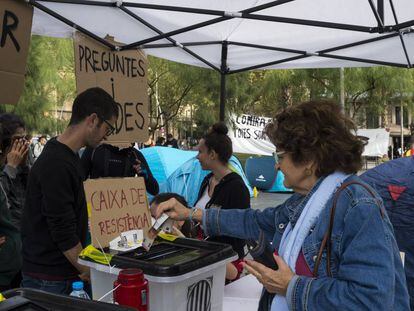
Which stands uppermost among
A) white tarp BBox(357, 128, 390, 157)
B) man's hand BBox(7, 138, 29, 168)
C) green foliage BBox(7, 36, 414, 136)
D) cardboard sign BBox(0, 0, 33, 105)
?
green foliage BBox(7, 36, 414, 136)

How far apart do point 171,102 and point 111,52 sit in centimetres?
2271

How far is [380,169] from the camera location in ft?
8.49

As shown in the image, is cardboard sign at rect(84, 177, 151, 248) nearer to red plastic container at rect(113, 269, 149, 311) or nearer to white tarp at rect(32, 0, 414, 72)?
red plastic container at rect(113, 269, 149, 311)

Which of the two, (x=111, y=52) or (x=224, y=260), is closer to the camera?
(x=224, y=260)

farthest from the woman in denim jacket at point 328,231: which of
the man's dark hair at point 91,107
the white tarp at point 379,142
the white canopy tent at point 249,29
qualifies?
the white tarp at point 379,142

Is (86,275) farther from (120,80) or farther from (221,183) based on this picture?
(120,80)

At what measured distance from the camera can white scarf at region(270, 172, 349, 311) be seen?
4.84 feet

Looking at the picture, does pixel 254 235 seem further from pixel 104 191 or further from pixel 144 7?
pixel 144 7

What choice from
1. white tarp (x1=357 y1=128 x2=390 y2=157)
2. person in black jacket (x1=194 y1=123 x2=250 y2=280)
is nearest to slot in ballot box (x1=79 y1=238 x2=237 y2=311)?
person in black jacket (x1=194 y1=123 x2=250 y2=280)

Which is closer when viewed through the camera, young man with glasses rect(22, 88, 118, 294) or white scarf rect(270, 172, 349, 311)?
white scarf rect(270, 172, 349, 311)

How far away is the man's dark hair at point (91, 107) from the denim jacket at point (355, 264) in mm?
1513

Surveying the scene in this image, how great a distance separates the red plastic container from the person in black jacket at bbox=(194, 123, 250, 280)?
4.30 ft

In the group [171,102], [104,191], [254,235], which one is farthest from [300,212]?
[171,102]

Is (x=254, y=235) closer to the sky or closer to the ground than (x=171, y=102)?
closer to the ground
